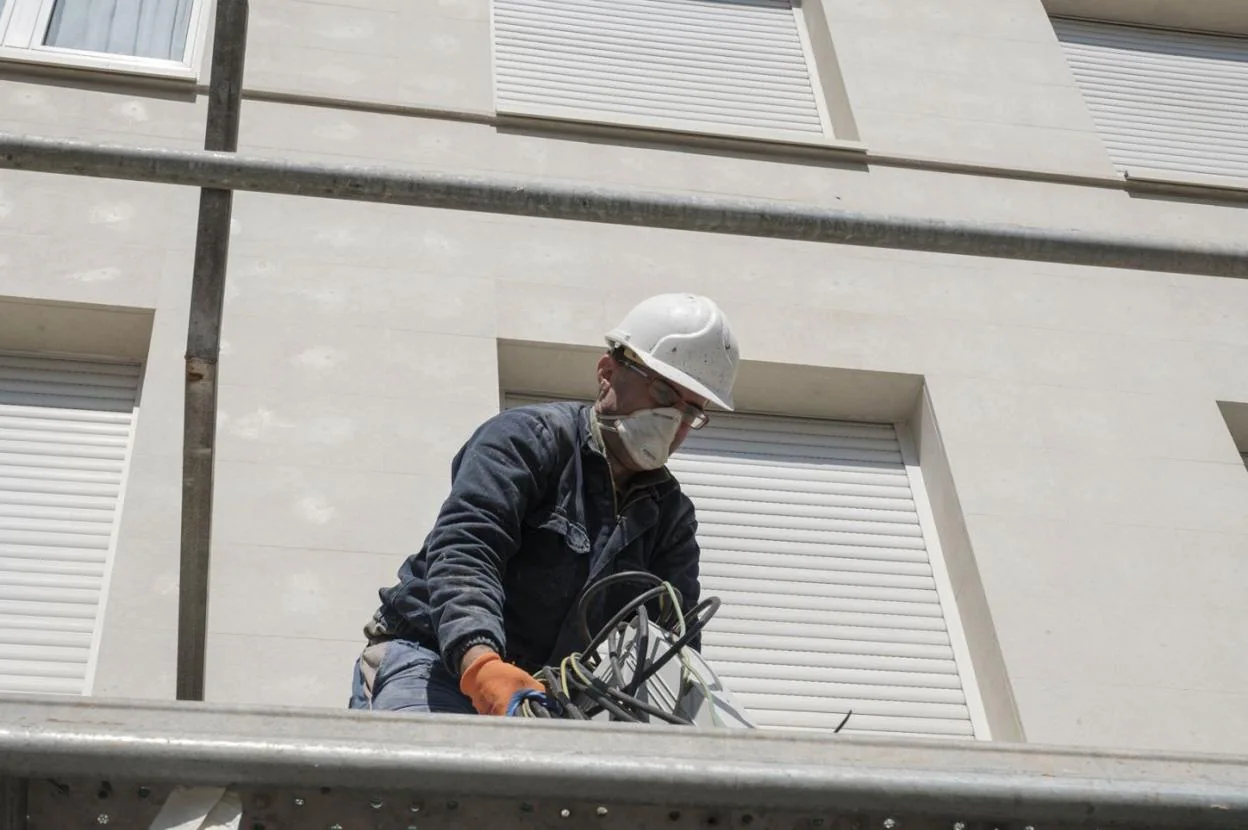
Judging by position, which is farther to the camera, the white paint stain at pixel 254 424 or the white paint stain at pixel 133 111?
the white paint stain at pixel 133 111

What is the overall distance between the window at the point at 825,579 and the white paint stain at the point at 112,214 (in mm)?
2058

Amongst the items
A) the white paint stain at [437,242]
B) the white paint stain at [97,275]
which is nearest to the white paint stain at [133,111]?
the white paint stain at [97,275]

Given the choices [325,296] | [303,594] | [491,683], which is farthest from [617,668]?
[325,296]

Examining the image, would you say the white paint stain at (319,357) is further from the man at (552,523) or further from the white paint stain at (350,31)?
the man at (552,523)

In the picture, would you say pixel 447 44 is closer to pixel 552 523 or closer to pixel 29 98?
pixel 29 98

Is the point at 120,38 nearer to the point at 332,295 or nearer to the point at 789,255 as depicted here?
the point at 332,295

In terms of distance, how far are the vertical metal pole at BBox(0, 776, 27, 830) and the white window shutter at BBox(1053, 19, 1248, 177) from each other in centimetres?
841

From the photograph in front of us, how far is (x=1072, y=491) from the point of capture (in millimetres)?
7719

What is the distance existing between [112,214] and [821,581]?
3846 millimetres

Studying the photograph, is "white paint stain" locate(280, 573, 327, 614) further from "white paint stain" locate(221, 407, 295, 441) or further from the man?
the man

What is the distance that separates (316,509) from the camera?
675 centimetres

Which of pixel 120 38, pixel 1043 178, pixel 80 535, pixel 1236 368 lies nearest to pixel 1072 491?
pixel 1236 368

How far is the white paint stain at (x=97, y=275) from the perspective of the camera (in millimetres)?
7449

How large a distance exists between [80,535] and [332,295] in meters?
1.65
